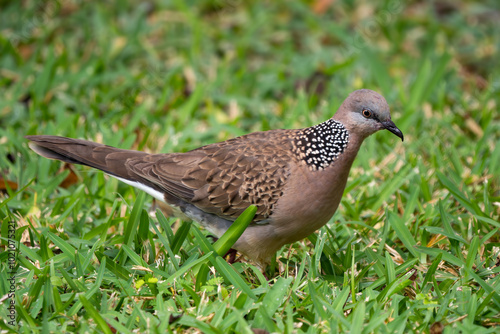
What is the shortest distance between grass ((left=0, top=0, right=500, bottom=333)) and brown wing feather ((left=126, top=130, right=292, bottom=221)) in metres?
0.19

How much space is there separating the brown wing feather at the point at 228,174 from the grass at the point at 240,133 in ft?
0.61

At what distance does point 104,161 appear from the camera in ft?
13.2

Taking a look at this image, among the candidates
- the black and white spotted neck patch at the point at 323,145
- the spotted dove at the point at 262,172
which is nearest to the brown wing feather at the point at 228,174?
the spotted dove at the point at 262,172

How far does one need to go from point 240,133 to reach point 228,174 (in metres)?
1.59

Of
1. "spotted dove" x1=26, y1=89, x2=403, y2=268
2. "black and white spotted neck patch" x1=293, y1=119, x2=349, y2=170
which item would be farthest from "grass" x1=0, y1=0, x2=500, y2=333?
"black and white spotted neck patch" x1=293, y1=119, x2=349, y2=170

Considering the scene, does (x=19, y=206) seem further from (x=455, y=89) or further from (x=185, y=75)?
(x=455, y=89)

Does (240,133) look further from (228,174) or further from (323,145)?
(323,145)

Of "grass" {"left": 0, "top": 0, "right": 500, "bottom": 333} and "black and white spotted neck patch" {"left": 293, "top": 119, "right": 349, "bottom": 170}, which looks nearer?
"grass" {"left": 0, "top": 0, "right": 500, "bottom": 333}

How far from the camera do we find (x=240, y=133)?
17.9 ft

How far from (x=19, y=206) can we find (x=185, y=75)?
2.86m

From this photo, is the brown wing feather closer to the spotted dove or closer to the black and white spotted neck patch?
the spotted dove

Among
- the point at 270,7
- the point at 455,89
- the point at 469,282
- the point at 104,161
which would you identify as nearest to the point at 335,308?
the point at 469,282

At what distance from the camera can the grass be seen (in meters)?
3.29

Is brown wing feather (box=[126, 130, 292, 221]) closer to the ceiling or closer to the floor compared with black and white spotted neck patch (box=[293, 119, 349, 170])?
closer to the floor
